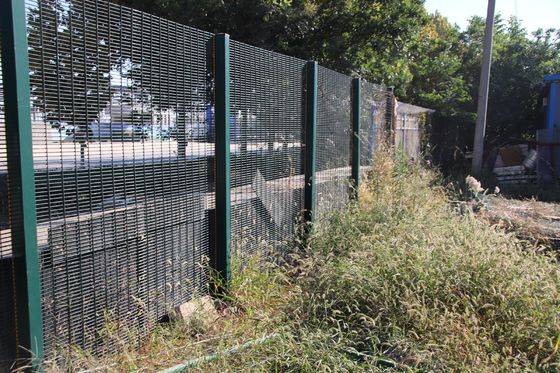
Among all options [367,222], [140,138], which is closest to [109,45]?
[140,138]

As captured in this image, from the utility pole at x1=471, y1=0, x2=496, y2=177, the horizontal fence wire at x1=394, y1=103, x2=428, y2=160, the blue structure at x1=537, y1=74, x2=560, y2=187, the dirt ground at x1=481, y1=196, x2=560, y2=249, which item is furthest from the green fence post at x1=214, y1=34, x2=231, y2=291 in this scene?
the blue structure at x1=537, y1=74, x2=560, y2=187

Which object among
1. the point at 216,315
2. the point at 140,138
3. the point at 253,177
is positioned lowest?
the point at 216,315

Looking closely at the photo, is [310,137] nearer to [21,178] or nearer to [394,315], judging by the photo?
[394,315]

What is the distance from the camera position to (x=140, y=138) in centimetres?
322

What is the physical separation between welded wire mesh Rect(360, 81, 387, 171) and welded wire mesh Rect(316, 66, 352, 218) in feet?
1.90

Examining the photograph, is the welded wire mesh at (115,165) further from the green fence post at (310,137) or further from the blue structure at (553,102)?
the blue structure at (553,102)

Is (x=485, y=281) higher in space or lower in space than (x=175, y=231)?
lower

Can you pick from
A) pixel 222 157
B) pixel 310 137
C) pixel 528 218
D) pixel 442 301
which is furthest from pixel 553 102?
pixel 222 157

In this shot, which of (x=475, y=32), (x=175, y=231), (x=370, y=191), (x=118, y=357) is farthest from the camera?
(x=475, y=32)

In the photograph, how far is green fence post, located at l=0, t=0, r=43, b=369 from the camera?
92.0 inches

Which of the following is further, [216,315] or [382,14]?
[382,14]

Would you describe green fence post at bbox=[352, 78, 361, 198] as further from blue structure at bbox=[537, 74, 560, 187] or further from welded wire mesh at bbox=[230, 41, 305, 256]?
blue structure at bbox=[537, 74, 560, 187]

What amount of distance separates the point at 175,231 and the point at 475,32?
20.0 m

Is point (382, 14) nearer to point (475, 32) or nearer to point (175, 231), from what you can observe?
point (175, 231)
